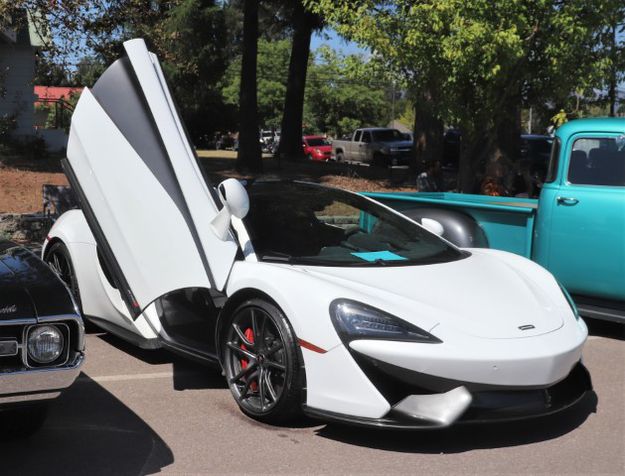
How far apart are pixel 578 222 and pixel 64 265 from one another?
430 cm

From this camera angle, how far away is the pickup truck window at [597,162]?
265 inches

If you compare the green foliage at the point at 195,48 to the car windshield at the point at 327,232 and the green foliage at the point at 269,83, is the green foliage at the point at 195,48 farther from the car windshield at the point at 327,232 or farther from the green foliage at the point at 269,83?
the green foliage at the point at 269,83

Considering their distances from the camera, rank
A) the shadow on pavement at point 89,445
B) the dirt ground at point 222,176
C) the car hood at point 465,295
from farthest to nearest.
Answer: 1. the dirt ground at point 222,176
2. the car hood at point 465,295
3. the shadow on pavement at point 89,445

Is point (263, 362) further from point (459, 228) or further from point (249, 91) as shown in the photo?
point (249, 91)

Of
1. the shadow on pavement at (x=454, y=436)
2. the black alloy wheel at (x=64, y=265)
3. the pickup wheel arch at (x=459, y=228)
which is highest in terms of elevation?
the pickup wheel arch at (x=459, y=228)

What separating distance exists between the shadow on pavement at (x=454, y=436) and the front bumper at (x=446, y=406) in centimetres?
24

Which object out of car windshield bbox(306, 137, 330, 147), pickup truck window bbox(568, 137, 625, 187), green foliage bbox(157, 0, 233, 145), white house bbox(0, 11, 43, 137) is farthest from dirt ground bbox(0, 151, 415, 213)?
car windshield bbox(306, 137, 330, 147)

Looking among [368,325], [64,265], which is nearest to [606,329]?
[368,325]

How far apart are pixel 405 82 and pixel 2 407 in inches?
326

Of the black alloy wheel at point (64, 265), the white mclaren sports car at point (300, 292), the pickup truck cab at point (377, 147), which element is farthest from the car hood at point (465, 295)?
the pickup truck cab at point (377, 147)

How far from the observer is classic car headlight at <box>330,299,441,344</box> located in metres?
4.13

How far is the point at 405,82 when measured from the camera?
1084 centimetres

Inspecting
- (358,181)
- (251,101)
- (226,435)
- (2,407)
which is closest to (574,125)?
(226,435)

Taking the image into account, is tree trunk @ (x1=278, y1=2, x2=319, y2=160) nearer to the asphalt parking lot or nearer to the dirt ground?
the dirt ground
